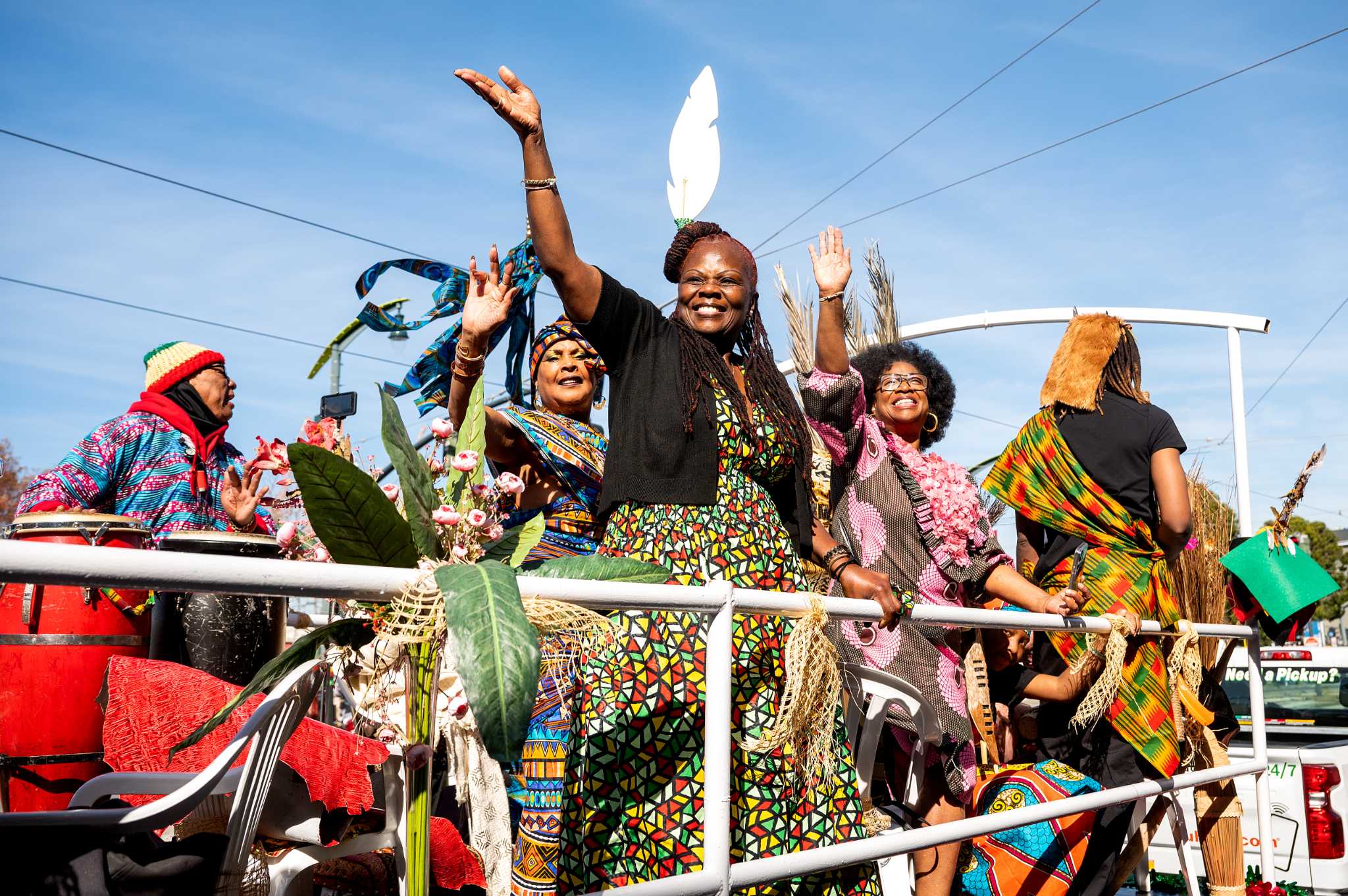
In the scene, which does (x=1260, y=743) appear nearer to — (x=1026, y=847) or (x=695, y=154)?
(x=1026, y=847)

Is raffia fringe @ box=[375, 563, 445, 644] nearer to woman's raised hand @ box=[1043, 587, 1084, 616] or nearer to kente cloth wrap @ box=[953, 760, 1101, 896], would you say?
woman's raised hand @ box=[1043, 587, 1084, 616]

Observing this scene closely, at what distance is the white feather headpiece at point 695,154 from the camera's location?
3.17 m

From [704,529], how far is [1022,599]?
1645 mm

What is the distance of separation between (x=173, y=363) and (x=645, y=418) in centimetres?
287

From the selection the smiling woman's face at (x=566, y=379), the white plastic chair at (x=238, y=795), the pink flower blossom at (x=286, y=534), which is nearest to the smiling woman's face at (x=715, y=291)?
the smiling woman's face at (x=566, y=379)

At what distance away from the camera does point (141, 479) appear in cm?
426

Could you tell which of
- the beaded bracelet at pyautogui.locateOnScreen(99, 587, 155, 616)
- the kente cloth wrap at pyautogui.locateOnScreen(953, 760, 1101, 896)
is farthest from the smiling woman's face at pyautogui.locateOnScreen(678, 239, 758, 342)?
the beaded bracelet at pyautogui.locateOnScreen(99, 587, 155, 616)

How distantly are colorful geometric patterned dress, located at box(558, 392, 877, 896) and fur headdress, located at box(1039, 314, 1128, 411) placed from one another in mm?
1981

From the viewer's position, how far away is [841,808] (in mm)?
2502

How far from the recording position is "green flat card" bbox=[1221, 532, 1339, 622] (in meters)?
4.27

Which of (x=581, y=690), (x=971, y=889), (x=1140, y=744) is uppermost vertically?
(x=581, y=690)

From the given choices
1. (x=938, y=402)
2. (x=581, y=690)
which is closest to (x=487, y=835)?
(x=581, y=690)

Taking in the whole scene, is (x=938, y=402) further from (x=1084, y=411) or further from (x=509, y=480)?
(x=509, y=480)

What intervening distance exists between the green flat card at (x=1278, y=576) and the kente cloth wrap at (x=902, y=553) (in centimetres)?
117
